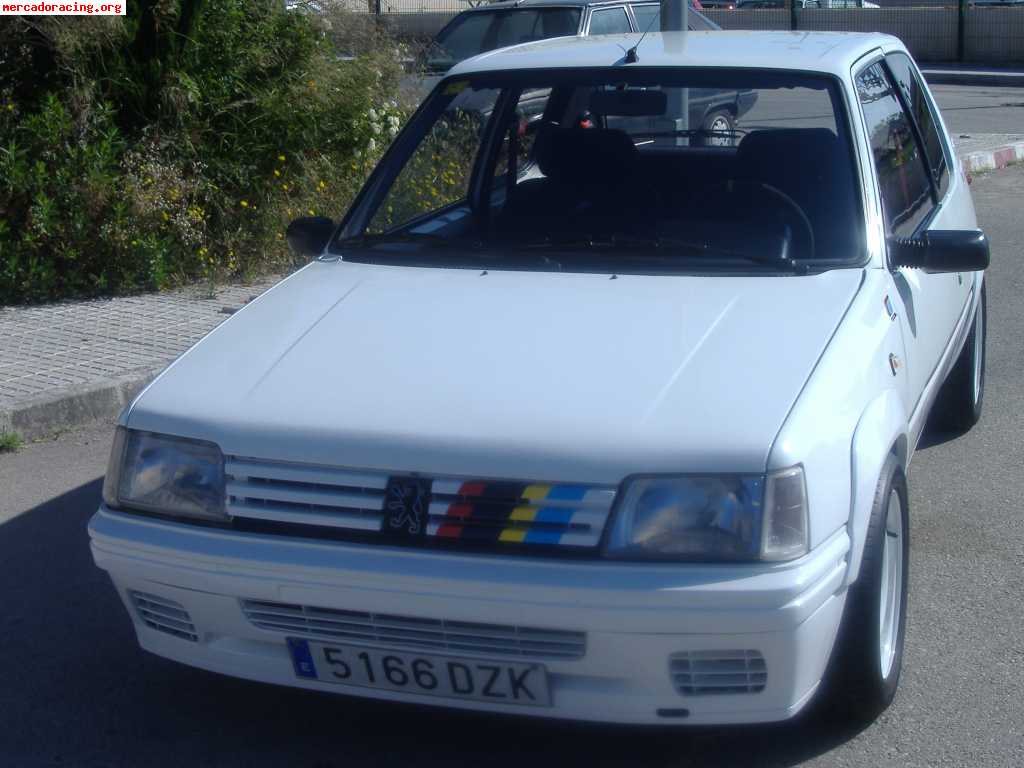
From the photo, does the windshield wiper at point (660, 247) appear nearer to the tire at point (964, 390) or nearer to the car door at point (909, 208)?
the car door at point (909, 208)

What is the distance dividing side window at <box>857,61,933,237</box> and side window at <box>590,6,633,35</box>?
8.66 meters

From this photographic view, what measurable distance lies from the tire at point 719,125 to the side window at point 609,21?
851 cm

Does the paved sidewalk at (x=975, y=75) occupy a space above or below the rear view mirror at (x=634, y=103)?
below

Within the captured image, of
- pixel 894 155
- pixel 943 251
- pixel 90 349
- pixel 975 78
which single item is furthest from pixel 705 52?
pixel 975 78

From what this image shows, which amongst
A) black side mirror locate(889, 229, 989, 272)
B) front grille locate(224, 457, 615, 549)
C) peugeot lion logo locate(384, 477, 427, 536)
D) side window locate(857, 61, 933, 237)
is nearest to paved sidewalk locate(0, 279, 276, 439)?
front grille locate(224, 457, 615, 549)

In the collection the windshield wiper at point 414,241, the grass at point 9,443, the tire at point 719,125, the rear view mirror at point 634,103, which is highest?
the rear view mirror at point 634,103

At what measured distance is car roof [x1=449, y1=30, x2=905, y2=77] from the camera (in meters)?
4.33

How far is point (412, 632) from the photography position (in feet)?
9.53

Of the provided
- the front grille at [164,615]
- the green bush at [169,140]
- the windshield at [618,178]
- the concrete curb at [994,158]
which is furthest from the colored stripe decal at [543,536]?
the concrete curb at [994,158]

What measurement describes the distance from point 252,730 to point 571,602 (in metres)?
1.17

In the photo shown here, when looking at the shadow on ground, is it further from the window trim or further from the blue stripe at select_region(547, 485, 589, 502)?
the window trim

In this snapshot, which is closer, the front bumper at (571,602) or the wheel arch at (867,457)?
the front bumper at (571,602)

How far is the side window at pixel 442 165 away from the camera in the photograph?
15.0ft

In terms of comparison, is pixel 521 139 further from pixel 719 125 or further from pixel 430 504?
pixel 430 504
